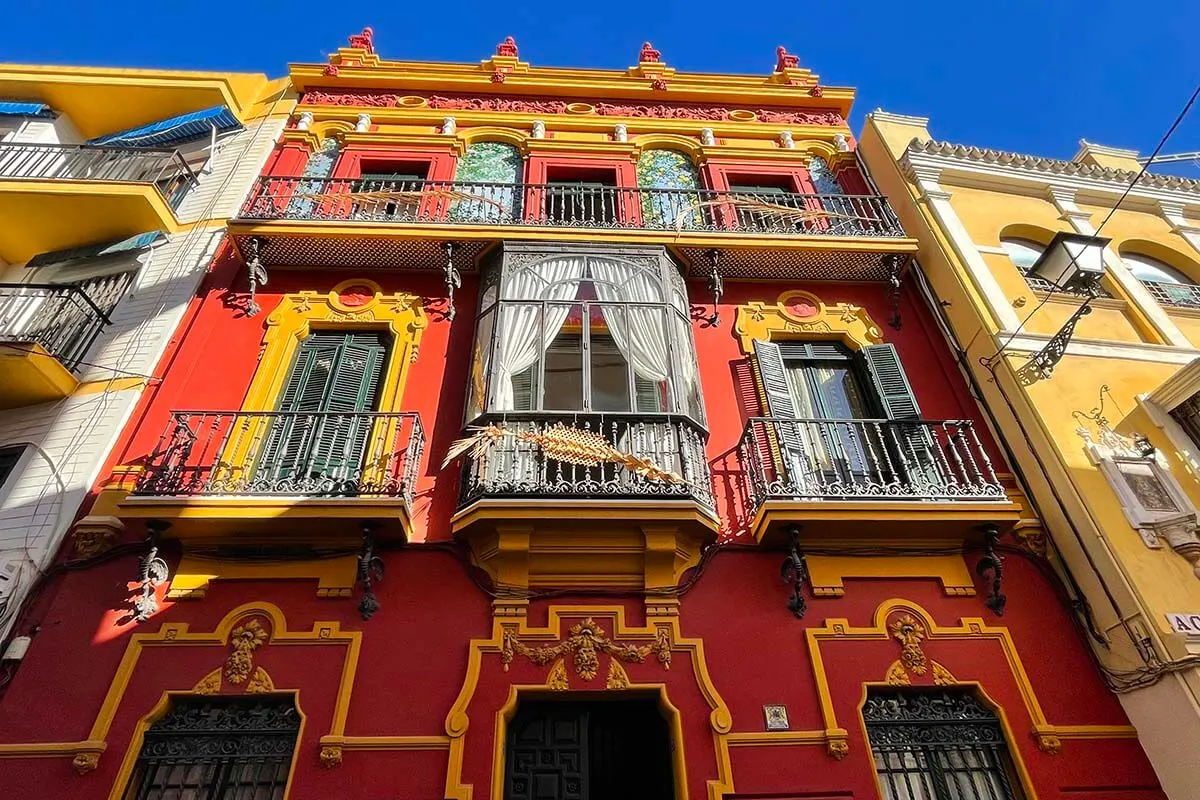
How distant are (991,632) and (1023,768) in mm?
1126

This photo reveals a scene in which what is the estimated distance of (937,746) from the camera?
564 centimetres

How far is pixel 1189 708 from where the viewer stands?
520 cm

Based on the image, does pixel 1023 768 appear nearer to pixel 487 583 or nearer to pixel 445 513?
pixel 487 583

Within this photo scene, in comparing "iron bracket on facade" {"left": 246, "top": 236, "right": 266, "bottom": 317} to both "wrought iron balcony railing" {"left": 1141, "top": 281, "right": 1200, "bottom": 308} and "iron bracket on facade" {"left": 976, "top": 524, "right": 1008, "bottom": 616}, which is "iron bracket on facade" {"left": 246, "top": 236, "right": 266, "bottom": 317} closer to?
"iron bracket on facade" {"left": 976, "top": 524, "right": 1008, "bottom": 616}

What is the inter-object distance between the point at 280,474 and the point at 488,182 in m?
4.93

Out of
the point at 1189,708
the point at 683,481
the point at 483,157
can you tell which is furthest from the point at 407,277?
the point at 1189,708

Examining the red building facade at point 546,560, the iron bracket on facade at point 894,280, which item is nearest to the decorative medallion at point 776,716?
the red building facade at point 546,560

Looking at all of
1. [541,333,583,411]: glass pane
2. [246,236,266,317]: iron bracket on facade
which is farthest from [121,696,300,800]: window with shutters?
[246,236,266,317]: iron bracket on facade

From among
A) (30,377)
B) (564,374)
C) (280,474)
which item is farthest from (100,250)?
(564,374)

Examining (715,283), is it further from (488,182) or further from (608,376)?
(488,182)

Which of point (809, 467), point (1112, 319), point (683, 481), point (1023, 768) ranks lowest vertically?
point (1023, 768)

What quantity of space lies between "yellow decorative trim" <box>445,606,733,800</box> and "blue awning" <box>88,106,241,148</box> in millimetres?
9597

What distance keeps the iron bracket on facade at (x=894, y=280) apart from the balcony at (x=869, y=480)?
1.89m

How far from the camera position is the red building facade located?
5.43 metres
